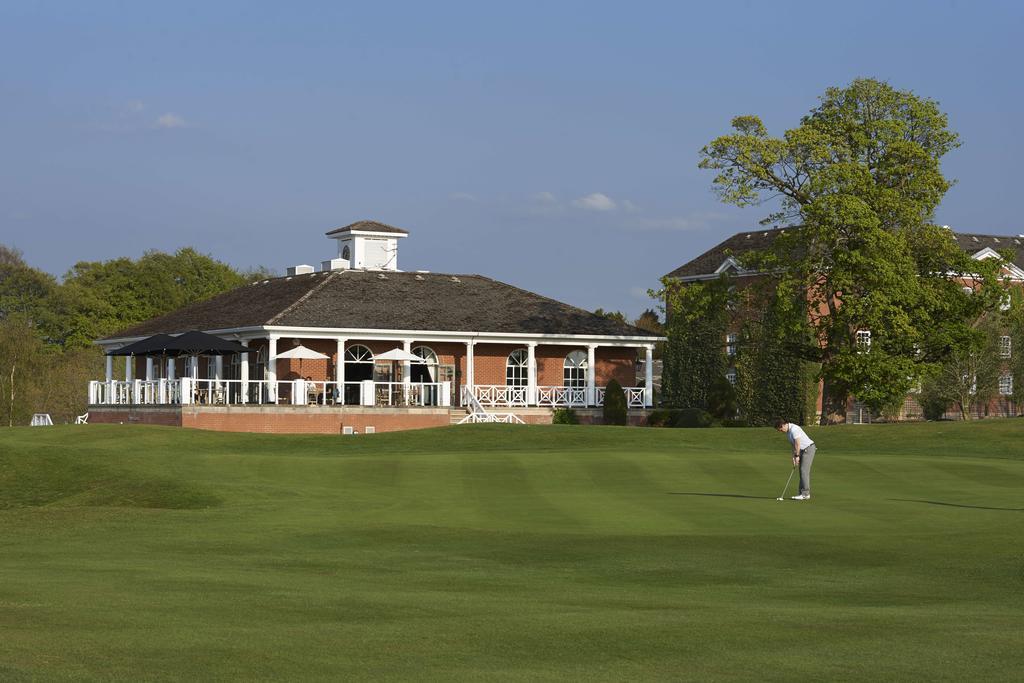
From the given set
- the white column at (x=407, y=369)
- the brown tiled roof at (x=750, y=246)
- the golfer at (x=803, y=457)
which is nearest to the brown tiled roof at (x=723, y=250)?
the brown tiled roof at (x=750, y=246)

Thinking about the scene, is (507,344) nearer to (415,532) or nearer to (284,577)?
(415,532)

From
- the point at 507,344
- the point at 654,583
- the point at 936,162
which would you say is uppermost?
the point at 936,162

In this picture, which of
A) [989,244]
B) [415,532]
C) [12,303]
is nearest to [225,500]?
[415,532]

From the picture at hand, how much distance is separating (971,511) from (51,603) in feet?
46.4

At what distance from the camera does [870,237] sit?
47.4m

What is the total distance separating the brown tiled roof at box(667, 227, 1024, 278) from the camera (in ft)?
250

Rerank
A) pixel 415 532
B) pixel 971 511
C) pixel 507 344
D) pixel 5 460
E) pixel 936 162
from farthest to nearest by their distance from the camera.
A: pixel 507 344 → pixel 936 162 → pixel 5 460 → pixel 971 511 → pixel 415 532

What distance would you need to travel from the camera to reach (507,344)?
5772cm

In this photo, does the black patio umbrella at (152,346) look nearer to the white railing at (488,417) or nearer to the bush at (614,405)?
the white railing at (488,417)

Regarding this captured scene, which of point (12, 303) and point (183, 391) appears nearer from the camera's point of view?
point (183, 391)

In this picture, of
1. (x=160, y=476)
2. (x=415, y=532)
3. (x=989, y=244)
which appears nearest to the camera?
(x=415, y=532)

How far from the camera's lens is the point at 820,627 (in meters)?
11.8

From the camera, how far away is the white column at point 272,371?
51750mm

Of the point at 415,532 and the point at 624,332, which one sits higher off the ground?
A: the point at 624,332
